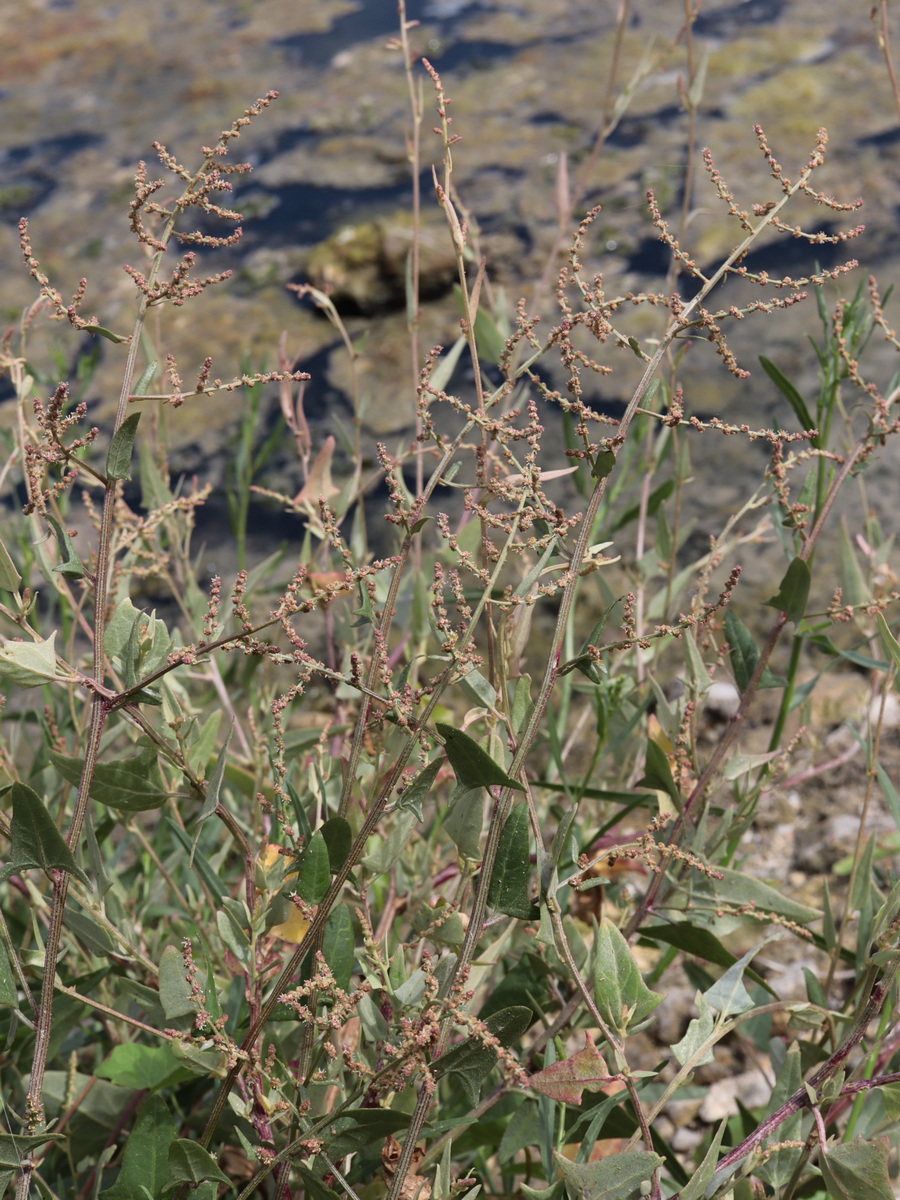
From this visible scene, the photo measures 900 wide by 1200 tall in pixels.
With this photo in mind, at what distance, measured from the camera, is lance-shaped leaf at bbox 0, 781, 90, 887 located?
0.67 metres

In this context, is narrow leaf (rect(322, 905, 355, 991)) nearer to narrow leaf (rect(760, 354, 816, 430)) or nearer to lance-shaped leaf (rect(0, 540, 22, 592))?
lance-shaped leaf (rect(0, 540, 22, 592))

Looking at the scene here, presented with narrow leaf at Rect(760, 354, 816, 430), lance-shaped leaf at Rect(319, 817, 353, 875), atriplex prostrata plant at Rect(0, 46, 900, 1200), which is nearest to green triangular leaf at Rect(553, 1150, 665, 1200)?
atriplex prostrata plant at Rect(0, 46, 900, 1200)

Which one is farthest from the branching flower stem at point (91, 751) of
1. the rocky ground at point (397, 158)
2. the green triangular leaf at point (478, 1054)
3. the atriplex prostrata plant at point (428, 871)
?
the rocky ground at point (397, 158)

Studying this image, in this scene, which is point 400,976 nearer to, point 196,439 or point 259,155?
point 196,439

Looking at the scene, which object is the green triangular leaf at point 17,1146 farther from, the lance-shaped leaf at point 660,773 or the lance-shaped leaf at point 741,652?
the lance-shaped leaf at point 741,652

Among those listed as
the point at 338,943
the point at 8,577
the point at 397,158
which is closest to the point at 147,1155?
the point at 338,943

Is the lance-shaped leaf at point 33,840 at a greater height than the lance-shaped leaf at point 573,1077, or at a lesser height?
greater

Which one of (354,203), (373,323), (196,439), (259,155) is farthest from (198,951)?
(259,155)

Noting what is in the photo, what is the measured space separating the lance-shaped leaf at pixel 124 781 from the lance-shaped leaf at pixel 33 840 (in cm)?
10

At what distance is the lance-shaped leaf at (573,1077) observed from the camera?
713 millimetres

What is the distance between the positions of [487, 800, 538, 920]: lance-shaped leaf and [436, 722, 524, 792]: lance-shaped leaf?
0.06 metres

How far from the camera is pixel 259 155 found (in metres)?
3.12

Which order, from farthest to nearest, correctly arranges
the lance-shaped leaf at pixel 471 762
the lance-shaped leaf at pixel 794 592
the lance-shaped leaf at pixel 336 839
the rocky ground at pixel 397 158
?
the rocky ground at pixel 397 158
the lance-shaped leaf at pixel 794 592
the lance-shaped leaf at pixel 336 839
the lance-shaped leaf at pixel 471 762

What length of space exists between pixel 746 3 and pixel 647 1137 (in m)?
3.74
